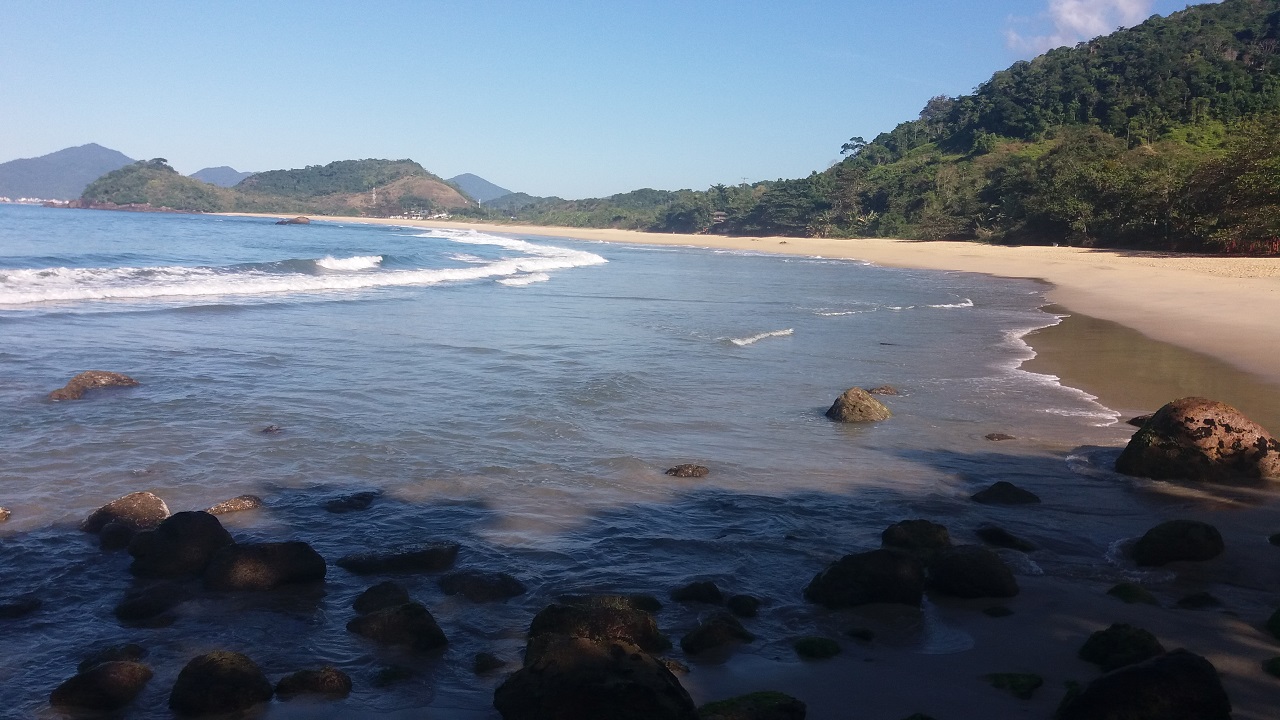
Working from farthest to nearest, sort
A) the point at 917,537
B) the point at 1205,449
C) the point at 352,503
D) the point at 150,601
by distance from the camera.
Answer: the point at 1205,449, the point at 352,503, the point at 917,537, the point at 150,601

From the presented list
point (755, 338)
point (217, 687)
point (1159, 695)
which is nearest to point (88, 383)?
point (217, 687)

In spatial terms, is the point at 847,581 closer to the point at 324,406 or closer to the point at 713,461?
the point at 713,461

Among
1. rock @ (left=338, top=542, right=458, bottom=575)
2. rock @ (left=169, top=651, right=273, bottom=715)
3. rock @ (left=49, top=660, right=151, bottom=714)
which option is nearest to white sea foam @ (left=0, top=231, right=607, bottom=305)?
rock @ (left=338, top=542, right=458, bottom=575)

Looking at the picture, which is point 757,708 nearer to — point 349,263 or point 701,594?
point 701,594

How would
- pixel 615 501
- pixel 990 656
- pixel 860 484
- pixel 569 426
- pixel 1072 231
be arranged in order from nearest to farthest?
pixel 990 656 < pixel 615 501 < pixel 860 484 < pixel 569 426 < pixel 1072 231

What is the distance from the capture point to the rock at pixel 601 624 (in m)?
4.66

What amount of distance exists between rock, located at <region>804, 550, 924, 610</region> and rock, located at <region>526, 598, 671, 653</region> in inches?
48.5

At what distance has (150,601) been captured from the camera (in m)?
5.33

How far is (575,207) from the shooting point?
147250 millimetres

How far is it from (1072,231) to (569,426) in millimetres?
47237

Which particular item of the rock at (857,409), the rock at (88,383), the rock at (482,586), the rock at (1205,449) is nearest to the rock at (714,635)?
the rock at (482,586)

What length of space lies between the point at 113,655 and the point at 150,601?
0.69m

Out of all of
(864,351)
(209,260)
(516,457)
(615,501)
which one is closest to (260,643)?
(615,501)

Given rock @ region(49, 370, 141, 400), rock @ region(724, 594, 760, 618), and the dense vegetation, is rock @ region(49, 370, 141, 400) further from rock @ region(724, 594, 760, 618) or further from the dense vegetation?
the dense vegetation
